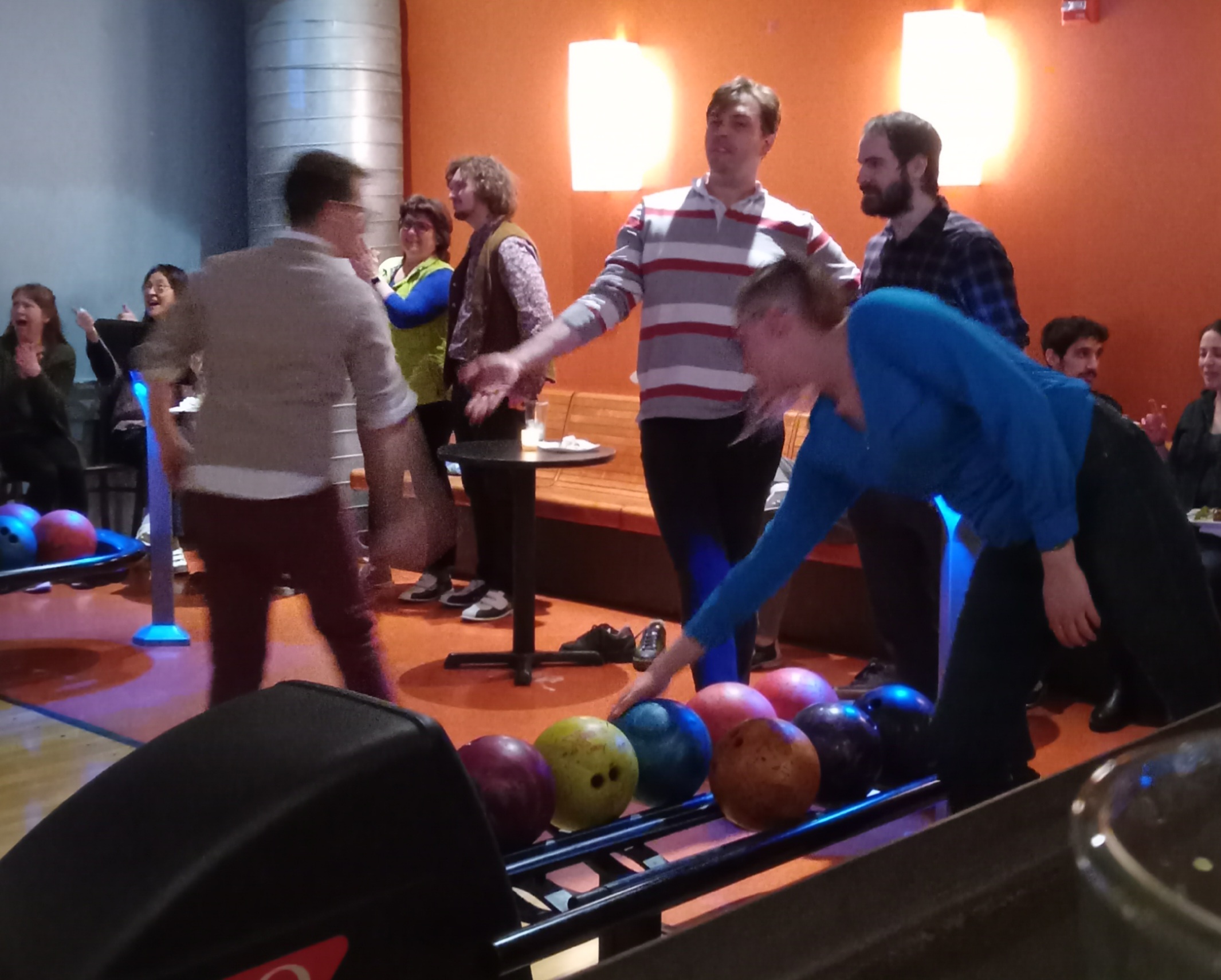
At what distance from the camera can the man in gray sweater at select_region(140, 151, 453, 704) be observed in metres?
2.30

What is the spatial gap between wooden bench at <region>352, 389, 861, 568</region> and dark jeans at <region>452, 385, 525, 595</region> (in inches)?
10.1

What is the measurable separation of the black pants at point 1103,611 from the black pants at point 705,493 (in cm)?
97

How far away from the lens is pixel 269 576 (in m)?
2.43

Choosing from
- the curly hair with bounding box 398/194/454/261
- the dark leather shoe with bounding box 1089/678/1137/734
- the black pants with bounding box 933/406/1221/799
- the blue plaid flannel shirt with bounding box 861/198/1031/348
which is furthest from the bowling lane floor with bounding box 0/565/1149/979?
the curly hair with bounding box 398/194/454/261

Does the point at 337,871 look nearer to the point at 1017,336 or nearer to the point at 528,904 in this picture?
the point at 528,904

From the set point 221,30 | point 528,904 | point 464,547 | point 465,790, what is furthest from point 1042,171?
point 221,30

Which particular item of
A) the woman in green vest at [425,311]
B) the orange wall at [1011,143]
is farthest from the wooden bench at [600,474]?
the woman in green vest at [425,311]

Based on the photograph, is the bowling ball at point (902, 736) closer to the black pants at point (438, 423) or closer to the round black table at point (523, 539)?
the round black table at point (523, 539)

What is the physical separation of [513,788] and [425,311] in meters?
2.96

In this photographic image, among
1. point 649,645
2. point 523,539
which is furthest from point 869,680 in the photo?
point 523,539

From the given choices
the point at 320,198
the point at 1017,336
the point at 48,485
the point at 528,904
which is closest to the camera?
the point at 528,904

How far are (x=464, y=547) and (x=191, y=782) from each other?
13.9 ft

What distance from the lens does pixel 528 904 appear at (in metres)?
1.57

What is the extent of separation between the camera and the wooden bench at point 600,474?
4.57m
